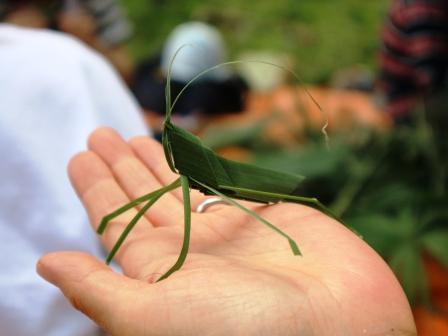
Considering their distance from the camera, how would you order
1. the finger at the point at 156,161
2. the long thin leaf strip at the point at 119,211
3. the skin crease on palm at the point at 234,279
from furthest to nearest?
the finger at the point at 156,161 → the long thin leaf strip at the point at 119,211 → the skin crease on palm at the point at 234,279

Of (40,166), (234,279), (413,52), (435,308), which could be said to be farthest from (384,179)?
(234,279)

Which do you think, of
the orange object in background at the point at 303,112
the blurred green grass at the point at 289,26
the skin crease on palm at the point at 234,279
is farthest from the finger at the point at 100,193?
the blurred green grass at the point at 289,26

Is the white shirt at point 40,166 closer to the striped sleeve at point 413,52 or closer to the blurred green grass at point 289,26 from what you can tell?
the striped sleeve at point 413,52

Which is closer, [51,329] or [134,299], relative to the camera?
[134,299]

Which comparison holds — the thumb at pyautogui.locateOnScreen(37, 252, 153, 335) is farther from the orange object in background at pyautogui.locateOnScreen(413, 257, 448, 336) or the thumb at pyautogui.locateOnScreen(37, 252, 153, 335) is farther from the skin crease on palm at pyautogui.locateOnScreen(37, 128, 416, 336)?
the orange object in background at pyautogui.locateOnScreen(413, 257, 448, 336)

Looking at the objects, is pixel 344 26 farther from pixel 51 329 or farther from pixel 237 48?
pixel 51 329

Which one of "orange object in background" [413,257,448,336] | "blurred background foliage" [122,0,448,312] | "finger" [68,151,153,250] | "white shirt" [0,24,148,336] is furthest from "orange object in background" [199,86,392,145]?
"finger" [68,151,153,250]

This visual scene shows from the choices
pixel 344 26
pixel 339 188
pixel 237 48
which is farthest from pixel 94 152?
pixel 344 26
